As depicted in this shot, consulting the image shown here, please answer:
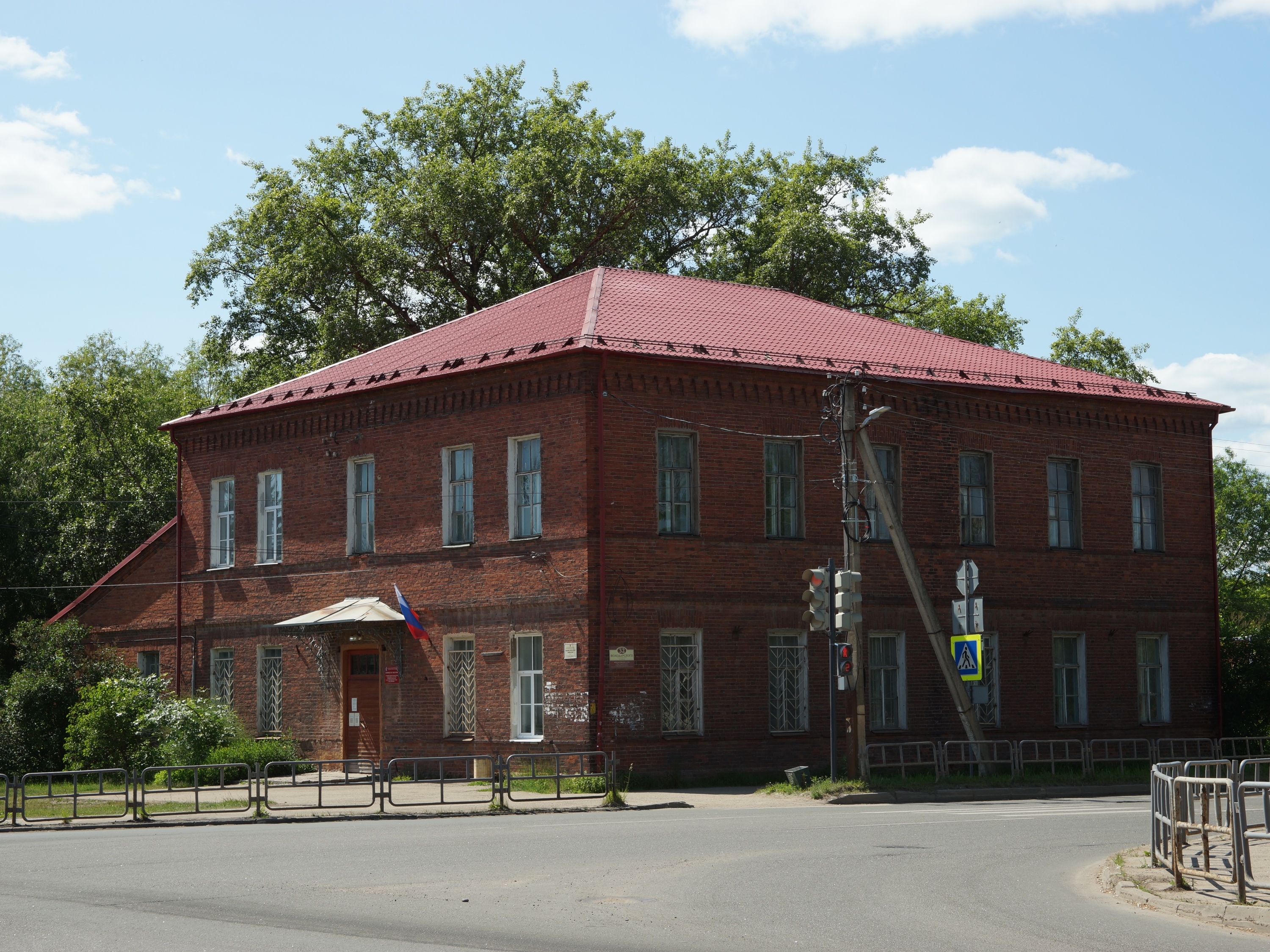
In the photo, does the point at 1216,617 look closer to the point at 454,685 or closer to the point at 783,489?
the point at 783,489

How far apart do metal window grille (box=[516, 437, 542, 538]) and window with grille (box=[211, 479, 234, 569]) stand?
928 centimetres

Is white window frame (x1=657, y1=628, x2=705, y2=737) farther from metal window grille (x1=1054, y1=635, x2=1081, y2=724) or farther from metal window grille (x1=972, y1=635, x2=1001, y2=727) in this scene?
metal window grille (x1=1054, y1=635, x2=1081, y2=724)

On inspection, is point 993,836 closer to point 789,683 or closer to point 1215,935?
point 1215,935

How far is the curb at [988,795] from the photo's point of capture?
24922 millimetres

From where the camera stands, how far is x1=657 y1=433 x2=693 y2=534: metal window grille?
28500 millimetres

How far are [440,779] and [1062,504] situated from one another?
49.5ft

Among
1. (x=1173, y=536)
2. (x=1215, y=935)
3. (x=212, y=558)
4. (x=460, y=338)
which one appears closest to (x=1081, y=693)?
(x=1173, y=536)

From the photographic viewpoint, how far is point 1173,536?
115 feet

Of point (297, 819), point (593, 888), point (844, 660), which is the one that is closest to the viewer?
point (593, 888)

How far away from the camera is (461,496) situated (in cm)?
3030

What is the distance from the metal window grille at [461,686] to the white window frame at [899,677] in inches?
301

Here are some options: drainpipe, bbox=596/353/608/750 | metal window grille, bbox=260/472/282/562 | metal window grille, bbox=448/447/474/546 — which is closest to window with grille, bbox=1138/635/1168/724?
drainpipe, bbox=596/353/608/750

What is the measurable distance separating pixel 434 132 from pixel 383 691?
23578 millimetres

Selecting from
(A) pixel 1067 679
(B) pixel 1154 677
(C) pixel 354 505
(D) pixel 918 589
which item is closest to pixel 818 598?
(D) pixel 918 589
